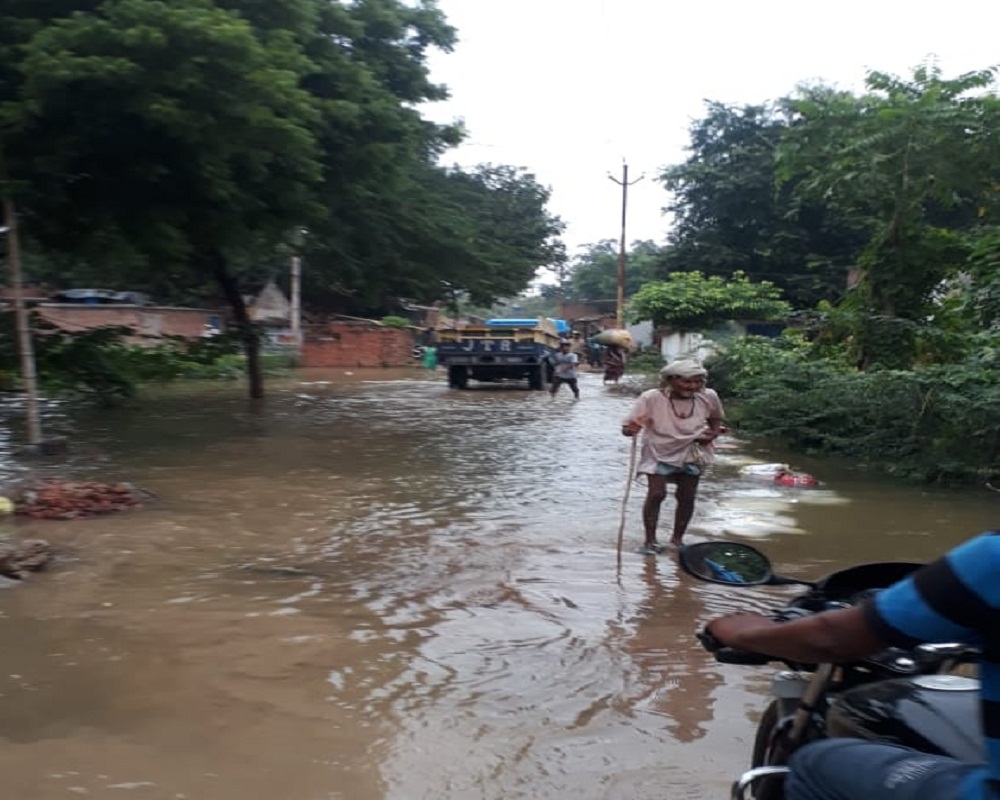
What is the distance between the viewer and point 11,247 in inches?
425

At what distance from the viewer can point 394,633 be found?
530 cm

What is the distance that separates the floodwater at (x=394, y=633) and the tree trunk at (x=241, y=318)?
21.0 ft

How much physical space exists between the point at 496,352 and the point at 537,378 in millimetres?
1363

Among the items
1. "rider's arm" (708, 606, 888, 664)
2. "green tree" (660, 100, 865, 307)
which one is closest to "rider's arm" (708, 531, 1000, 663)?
"rider's arm" (708, 606, 888, 664)

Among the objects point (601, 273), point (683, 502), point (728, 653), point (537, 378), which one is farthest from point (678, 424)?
point (601, 273)

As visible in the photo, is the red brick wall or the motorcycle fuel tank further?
the red brick wall

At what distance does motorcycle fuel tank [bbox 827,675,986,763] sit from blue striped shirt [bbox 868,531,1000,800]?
22 cm

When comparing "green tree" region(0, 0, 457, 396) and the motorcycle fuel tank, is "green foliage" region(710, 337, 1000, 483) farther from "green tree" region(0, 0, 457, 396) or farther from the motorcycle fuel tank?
the motorcycle fuel tank

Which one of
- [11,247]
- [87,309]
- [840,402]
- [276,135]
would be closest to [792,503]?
[840,402]

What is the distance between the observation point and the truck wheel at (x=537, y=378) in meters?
25.6

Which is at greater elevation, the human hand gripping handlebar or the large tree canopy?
the large tree canopy

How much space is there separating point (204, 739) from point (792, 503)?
6714 millimetres

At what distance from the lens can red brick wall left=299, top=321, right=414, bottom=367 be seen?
37656 millimetres

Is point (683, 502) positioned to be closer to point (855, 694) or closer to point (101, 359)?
point (855, 694)
